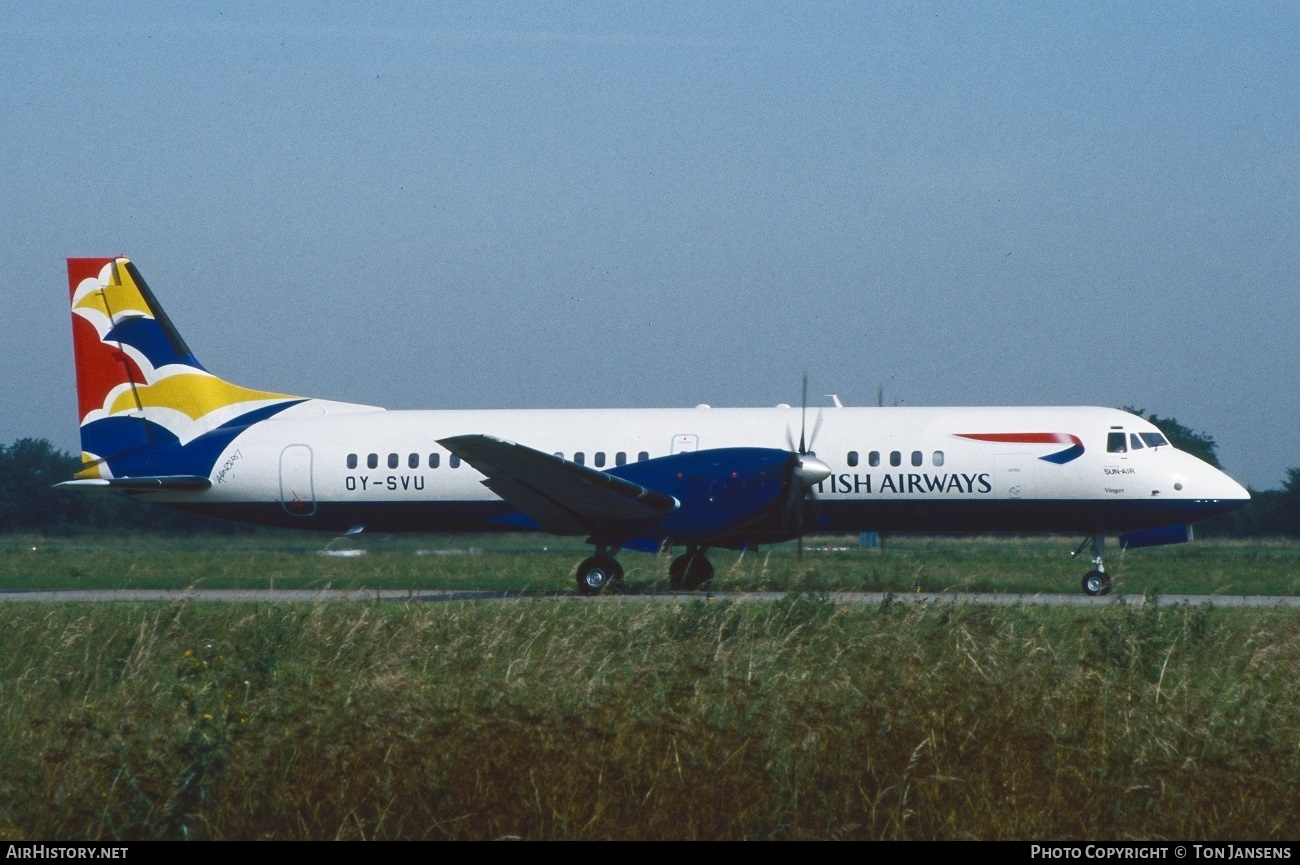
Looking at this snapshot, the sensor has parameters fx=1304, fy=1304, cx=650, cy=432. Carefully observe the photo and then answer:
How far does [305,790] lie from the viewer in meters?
6.88

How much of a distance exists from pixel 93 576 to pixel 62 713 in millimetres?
19994

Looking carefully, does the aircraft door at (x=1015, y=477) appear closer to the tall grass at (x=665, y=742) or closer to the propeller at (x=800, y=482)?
the propeller at (x=800, y=482)

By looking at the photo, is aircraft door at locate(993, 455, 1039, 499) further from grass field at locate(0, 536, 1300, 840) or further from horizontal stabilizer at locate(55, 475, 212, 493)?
horizontal stabilizer at locate(55, 475, 212, 493)

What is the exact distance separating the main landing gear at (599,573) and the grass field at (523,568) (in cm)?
58

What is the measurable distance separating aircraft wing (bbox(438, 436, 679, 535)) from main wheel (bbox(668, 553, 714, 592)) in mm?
2001

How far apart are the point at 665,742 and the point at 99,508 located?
37598 mm

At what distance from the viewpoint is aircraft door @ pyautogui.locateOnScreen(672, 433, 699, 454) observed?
70.8ft

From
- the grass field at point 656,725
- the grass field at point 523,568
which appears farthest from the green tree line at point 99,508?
the grass field at point 656,725

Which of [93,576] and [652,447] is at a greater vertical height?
[652,447]

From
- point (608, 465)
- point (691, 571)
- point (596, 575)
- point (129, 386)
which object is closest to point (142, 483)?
point (129, 386)

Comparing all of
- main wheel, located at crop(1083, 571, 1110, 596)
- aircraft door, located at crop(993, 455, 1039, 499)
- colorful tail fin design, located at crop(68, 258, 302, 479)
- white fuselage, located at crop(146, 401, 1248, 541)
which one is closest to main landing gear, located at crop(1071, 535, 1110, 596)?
main wheel, located at crop(1083, 571, 1110, 596)

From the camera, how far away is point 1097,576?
2055cm
